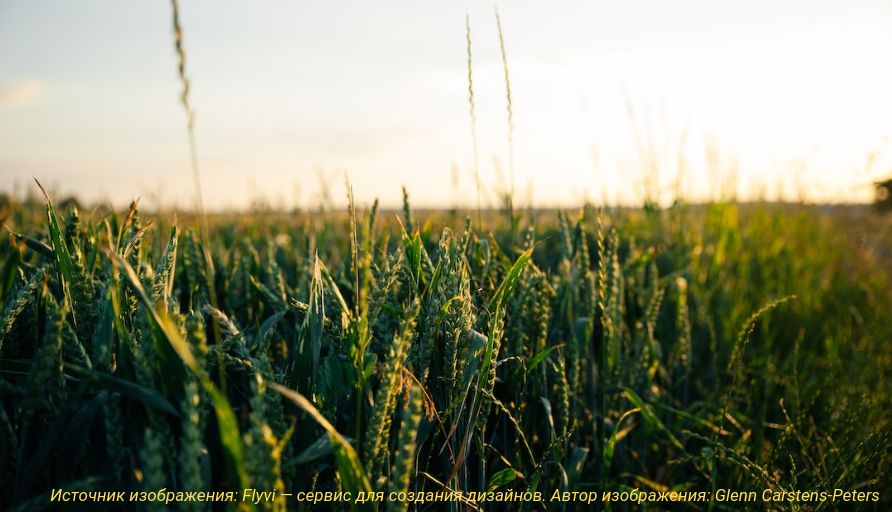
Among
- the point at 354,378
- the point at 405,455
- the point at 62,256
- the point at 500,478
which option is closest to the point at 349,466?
the point at 405,455

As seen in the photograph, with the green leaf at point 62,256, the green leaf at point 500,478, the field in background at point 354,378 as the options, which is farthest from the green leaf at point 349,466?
the green leaf at point 62,256

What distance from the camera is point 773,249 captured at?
3875 mm

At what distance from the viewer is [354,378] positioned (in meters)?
0.86

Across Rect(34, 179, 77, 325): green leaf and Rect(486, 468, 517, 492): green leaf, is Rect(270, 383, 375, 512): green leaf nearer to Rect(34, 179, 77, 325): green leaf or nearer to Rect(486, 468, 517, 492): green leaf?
Rect(486, 468, 517, 492): green leaf

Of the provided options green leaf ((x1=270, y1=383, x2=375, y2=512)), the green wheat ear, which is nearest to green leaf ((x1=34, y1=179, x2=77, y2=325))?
green leaf ((x1=270, y1=383, x2=375, y2=512))

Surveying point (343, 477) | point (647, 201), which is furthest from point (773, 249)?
point (343, 477)

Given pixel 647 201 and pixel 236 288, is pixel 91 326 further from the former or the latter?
pixel 647 201

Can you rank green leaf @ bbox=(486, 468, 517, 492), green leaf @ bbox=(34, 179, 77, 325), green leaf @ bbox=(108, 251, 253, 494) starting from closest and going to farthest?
green leaf @ bbox=(108, 251, 253, 494)
green leaf @ bbox=(34, 179, 77, 325)
green leaf @ bbox=(486, 468, 517, 492)

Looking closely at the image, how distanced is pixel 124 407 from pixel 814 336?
3707mm

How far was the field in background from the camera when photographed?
2.26 ft

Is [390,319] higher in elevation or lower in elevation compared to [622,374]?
higher

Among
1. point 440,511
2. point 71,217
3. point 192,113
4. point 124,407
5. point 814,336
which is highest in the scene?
point 192,113

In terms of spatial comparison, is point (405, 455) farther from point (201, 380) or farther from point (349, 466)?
Result: point (201, 380)

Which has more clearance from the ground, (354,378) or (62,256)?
(62,256)
